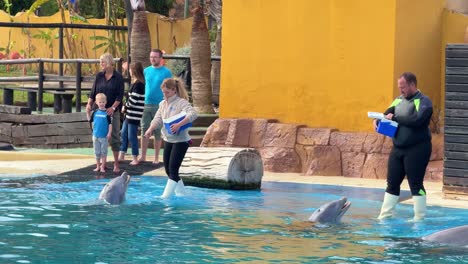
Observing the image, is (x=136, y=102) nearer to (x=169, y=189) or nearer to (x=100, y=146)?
(x=100, y=146)

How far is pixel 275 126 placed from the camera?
1669cm

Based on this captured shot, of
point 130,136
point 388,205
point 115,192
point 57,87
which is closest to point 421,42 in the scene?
point 130,136

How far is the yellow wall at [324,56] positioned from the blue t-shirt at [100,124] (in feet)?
8.01

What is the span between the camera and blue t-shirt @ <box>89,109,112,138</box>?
1567cm

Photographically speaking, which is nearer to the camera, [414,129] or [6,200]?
[414,129]

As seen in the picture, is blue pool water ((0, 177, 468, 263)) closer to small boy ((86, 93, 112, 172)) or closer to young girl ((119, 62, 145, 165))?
small boy ((86, 93, 112, 172))

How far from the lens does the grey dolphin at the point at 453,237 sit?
10.2 m

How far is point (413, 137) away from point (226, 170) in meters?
3.46


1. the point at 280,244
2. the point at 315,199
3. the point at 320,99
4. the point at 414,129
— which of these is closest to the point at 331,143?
the point at 320,99

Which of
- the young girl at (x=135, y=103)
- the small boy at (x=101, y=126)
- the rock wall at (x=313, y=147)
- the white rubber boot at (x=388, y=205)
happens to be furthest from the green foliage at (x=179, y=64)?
the white rubber boot at (x=388, y=205)

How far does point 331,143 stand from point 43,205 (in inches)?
195

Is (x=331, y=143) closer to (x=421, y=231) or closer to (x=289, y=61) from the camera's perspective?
(x=289, y=61)

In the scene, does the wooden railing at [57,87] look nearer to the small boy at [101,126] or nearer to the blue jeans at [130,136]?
the blue jeans at [130,136]

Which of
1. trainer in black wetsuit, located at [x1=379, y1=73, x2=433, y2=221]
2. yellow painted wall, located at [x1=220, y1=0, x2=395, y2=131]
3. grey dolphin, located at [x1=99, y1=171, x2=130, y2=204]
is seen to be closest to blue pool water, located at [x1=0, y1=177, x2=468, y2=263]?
grey dolphin, located at [x1=99, y1=171, x2=130, y2=204]
